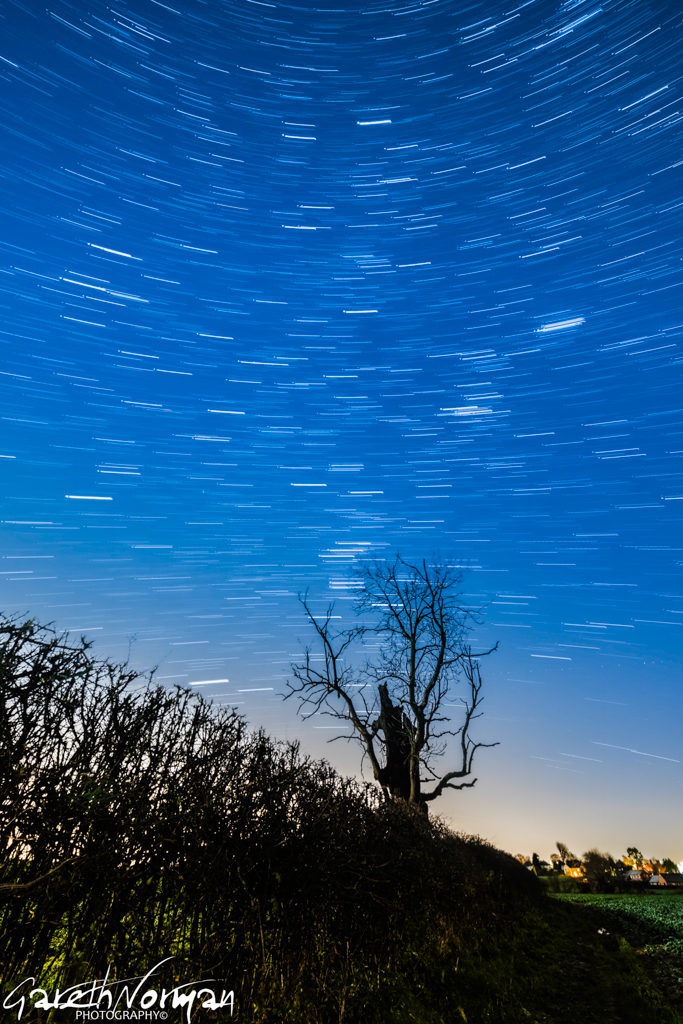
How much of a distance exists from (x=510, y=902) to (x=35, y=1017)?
18.7m

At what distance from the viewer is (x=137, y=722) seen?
5391mm

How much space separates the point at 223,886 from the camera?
19.2ft

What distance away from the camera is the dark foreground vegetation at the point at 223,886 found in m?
4.25

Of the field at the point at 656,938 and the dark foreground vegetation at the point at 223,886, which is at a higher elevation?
the dark foreground vegetation at the point at 223,886

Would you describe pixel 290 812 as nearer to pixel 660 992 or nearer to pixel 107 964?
pixel 107 964

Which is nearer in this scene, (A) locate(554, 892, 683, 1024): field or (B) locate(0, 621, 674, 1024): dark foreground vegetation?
(B) locate(0, 621, 674, 1024): dark foreground vegetation

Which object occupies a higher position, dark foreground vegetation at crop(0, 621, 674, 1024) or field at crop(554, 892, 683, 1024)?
dark foreground vegetation at crop(0, 621, 674, 1024)

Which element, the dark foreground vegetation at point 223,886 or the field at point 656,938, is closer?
the dark foreground vegetation at point 223,886

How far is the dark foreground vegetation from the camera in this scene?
425 cm

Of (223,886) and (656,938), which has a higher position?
(223,886)

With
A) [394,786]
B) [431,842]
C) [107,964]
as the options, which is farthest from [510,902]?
[107,964]

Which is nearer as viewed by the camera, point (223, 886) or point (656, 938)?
point (223, 886)

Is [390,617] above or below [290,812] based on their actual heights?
above

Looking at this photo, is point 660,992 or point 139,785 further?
point 660,992
